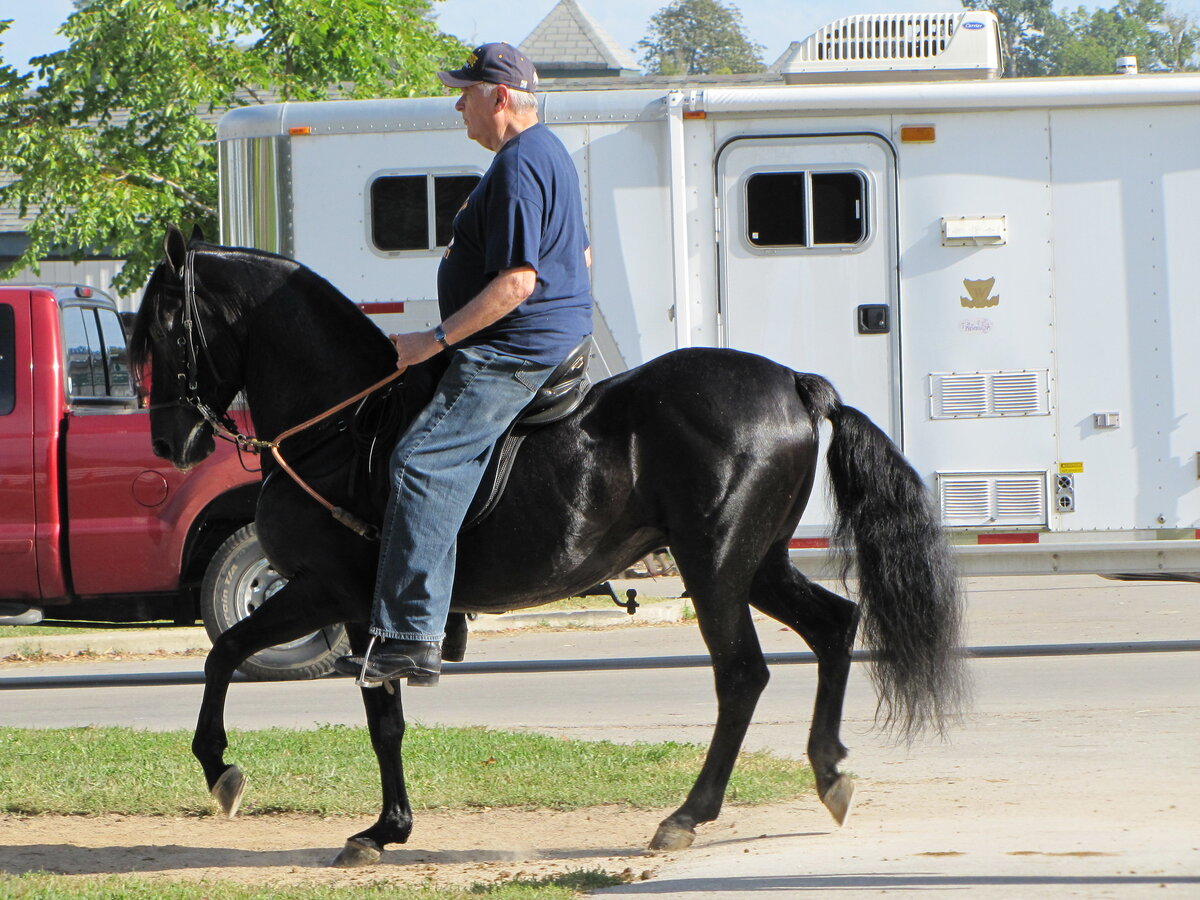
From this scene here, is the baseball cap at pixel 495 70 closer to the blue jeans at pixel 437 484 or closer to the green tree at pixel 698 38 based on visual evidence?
the blue jeans at pixel 437 484

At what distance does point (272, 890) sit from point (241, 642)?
34.1 inches

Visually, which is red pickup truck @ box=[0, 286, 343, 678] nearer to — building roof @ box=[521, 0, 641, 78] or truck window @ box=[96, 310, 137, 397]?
truck window @ box=[96, 310, 137, 397]

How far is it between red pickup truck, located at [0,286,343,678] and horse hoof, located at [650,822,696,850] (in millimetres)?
4541

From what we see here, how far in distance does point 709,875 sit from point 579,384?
1.60m

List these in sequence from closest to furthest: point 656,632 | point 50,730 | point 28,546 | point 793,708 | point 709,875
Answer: point 709,875 < point 50,730 < point 793,708 < point 28,546 < point 656,632

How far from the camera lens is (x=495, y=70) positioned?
16.1 feet

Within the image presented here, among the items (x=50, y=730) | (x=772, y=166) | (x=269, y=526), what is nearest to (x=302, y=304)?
(x=269, y=526)

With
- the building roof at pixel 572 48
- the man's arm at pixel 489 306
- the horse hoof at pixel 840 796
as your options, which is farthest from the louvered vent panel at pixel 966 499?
the building roof at pixel 572 48

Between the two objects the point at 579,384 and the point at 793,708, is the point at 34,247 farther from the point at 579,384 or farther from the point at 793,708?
the point at 579,384

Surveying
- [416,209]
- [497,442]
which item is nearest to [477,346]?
[497,442]

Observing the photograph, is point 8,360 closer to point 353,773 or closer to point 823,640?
point 353,773

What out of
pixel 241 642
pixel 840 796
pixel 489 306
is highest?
pixel 489 306

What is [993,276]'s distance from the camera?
9.16 metres

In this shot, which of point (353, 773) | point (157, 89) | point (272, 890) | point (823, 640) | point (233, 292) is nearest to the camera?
point (272, 890)
